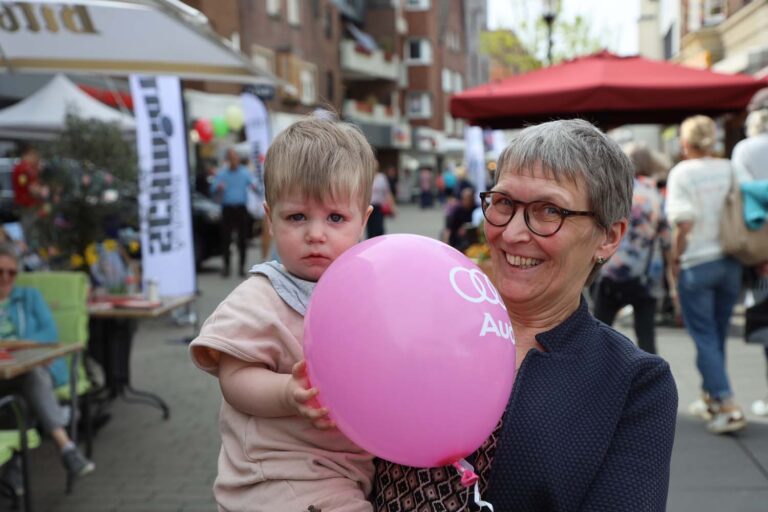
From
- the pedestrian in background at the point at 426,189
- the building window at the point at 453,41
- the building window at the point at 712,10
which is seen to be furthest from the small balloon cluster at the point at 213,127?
the building window at the point at 453,41

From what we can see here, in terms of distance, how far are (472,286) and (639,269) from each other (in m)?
4.76

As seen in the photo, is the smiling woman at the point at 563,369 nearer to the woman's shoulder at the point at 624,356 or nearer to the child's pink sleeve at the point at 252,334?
the woman's shoulder at the point at 624,356

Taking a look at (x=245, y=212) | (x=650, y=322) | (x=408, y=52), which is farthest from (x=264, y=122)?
(x=408, y=52)

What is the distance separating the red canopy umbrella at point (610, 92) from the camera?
734 centimetres

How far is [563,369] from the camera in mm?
1872

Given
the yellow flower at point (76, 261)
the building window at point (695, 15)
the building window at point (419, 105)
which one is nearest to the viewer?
the yellow flower at point (76, 261)

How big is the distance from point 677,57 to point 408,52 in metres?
37.2

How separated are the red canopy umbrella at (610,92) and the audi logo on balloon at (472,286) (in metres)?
6.04

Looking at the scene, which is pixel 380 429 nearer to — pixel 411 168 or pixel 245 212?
pixel 245 212

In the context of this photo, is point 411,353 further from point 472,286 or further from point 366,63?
point 366,63

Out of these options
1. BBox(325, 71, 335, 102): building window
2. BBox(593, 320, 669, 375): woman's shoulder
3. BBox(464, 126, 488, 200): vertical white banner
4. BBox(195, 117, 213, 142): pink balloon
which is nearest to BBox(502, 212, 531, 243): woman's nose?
BBox(593, 320, 669, 375): woman's shoulder

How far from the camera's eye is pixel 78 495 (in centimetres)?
523

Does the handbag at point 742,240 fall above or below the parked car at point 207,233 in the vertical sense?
above

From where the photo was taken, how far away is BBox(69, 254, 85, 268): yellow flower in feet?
23.5
